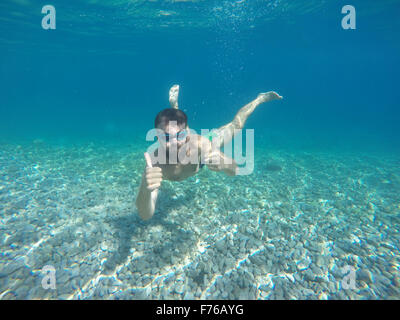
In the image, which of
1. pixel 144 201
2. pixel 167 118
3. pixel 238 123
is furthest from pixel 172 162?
pixel 238 123

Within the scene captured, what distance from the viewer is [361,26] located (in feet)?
89.9

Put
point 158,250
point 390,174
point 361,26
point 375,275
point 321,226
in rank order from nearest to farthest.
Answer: point 375,275 → point 158,250 → point 321,226 → point 390,174 → point 361,26

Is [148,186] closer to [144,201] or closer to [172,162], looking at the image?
[144,201]

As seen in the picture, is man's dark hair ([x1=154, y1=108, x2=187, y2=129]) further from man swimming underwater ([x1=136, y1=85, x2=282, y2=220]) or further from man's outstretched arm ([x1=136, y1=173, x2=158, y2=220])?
man's outstretched arm ([x1=136, y1=173, x2=158, y2=220])

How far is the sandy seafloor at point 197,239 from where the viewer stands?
3.50m

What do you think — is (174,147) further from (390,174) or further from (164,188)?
(390,174)

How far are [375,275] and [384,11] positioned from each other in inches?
1175

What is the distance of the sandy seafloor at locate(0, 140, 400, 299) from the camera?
3.50 meters

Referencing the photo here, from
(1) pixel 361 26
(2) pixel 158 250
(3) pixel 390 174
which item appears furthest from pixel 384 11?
(2) pixel 158 250

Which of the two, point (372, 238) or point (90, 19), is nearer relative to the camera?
point (372, 238)

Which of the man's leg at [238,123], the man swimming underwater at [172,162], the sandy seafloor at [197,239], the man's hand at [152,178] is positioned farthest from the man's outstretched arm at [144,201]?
the man's leg at [238,123]

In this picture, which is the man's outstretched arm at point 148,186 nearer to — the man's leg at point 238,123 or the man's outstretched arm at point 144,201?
the man's outstretched arm at point 144,201

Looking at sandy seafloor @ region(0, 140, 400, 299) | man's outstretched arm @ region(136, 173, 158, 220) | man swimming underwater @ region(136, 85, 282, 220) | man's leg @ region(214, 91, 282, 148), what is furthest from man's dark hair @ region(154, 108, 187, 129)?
man's leg @ region(214, 91, 282, 148)
